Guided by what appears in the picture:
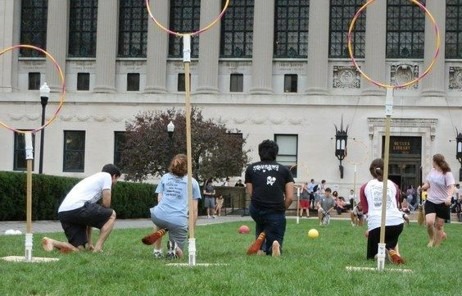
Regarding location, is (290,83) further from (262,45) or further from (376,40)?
(376,40)

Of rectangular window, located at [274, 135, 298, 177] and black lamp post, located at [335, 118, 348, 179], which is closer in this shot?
black lamp post, located at [335, 118, 348, 179]

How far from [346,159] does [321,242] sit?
138 feet

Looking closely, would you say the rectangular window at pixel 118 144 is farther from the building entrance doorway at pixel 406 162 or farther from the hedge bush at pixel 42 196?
the hedge bush at pixel 42 196

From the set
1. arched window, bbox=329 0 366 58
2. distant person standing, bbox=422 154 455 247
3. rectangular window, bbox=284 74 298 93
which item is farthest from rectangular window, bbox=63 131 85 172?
distant person standing, bbox=422 154 455 247

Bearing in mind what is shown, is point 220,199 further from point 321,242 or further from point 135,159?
point 321,242

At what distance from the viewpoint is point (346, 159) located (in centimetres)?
6431

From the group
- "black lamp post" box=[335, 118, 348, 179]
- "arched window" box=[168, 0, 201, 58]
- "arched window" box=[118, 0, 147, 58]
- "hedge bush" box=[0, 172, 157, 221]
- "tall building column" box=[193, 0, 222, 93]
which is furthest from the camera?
"arched window" box=[118, 0, 147, 58]

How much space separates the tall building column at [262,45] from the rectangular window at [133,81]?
8.59 metres

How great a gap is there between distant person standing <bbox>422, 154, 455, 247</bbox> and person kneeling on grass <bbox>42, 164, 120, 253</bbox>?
7527 millimetres

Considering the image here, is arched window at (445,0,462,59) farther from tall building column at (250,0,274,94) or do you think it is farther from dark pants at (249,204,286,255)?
dark pants at (249,204,286,255)

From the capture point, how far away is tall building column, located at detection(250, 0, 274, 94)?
65375 millimetres

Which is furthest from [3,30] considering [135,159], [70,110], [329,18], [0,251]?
[0,251]

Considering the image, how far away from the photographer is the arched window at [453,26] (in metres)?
65.4

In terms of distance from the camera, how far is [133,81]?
6831cm
